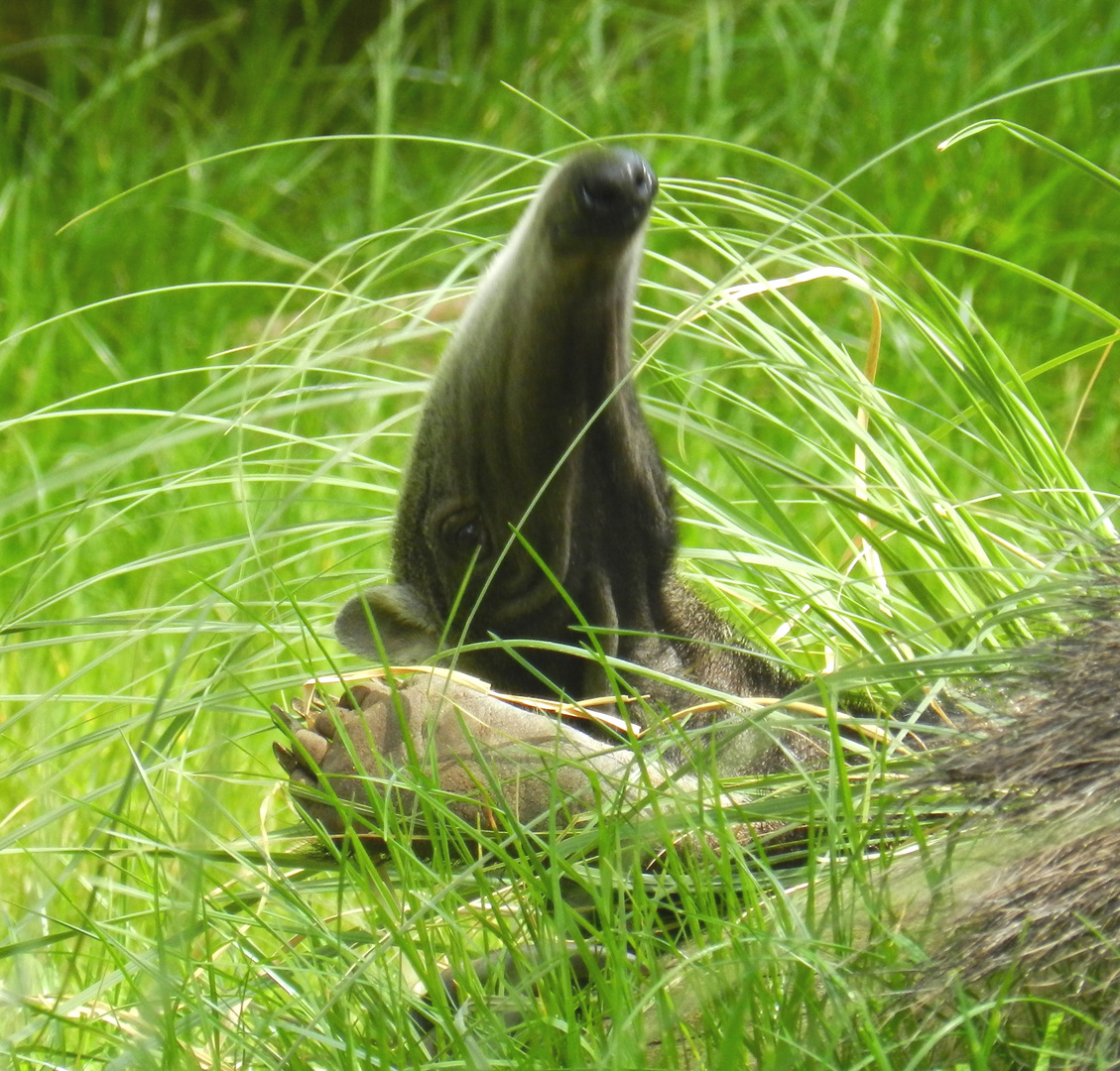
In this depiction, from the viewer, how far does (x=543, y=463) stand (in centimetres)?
200

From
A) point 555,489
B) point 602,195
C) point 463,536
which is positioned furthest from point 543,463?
point 602,195

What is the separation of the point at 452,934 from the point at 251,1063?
0.80 feet

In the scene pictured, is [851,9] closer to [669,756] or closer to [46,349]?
[46,349]

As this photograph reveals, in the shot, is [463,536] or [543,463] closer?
[543,463]

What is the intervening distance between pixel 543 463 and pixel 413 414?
1.31ft

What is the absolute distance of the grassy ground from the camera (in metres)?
1.48

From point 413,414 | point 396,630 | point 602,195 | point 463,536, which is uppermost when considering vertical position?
point 602,195

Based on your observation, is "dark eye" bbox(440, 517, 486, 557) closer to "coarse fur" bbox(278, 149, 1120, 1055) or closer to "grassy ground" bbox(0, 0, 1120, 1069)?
"coarse fur" bbox(278, 149, 1120, 1055)

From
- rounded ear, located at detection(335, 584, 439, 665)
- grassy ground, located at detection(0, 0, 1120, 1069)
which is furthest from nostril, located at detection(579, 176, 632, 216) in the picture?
rounded ear, located at detection(335, 584, 439, 665)

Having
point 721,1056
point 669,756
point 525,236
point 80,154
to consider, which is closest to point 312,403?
point 525,236

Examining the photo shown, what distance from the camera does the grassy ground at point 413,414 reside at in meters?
1.48

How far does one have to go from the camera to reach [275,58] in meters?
6.09

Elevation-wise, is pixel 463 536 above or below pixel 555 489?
below

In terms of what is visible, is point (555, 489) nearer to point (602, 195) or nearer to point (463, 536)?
point (463, 536)
